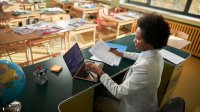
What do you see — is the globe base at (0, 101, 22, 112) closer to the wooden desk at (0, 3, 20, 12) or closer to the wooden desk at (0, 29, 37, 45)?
the wooden desk at (0, 29, 37, 45)

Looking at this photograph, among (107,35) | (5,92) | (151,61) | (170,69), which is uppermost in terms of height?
(151,61)

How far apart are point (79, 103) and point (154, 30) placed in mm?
833

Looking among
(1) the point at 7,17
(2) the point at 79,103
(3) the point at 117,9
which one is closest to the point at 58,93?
(2) the point at 79,103

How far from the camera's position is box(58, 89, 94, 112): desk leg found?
51.3 inches

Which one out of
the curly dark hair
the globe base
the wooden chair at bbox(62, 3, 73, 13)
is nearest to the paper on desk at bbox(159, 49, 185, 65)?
the curly dark hair

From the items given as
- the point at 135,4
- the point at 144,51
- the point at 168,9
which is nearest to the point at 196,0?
the point at 168,9

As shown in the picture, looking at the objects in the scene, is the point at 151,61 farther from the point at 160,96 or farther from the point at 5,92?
the point at 160,96

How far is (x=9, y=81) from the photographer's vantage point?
3.01ft

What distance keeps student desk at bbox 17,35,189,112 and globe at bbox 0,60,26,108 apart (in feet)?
0.71

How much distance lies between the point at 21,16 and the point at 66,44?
130cm

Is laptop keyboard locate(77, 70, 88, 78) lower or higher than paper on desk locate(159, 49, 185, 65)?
lower

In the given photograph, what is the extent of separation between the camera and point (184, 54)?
216 centimetres

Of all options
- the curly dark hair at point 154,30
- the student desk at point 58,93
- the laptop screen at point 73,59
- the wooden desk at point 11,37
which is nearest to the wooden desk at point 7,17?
the wooden desk at point 11,37

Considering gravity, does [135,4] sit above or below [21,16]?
above
